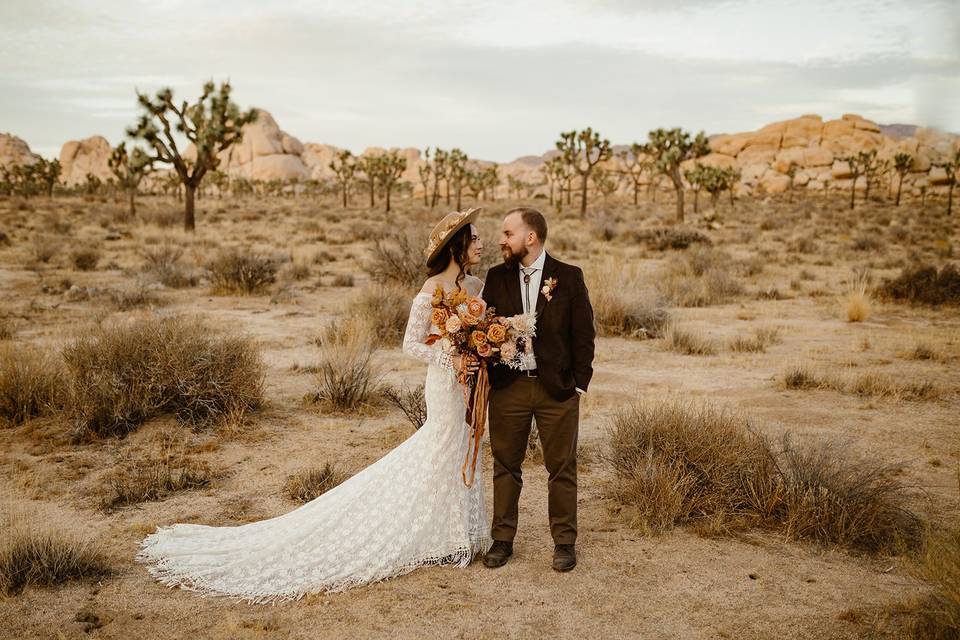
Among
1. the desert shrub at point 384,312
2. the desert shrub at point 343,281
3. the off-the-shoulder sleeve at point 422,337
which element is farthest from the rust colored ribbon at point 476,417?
the desert shrub at point 343,281

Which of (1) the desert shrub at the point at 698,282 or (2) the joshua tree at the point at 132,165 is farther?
(2) the joshua tree at the point at 132,165

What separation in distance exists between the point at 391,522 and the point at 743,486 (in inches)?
105

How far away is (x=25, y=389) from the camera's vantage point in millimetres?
6844

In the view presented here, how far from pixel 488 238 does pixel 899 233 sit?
20.6 m

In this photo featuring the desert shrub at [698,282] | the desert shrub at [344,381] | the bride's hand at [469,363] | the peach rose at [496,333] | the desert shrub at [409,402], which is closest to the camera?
the peach rose at [496,333]

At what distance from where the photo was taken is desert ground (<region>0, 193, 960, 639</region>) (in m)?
3.75

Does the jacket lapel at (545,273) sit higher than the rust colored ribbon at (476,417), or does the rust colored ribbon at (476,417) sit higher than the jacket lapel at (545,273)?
the jacket lapel at (545,273)

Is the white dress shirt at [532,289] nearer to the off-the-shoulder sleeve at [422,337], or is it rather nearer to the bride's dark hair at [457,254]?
the bride's dark hair at [457,254]

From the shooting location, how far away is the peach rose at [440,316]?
3932 millimetres

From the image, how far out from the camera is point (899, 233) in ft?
90.4

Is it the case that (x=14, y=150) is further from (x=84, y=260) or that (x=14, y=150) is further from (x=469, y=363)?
(x=469, y=363)

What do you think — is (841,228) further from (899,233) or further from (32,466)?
(32,466)

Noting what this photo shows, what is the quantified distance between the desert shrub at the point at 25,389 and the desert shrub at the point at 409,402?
3.33 m

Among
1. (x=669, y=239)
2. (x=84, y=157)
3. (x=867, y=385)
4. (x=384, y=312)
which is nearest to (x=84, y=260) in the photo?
(x=384, y=312)
